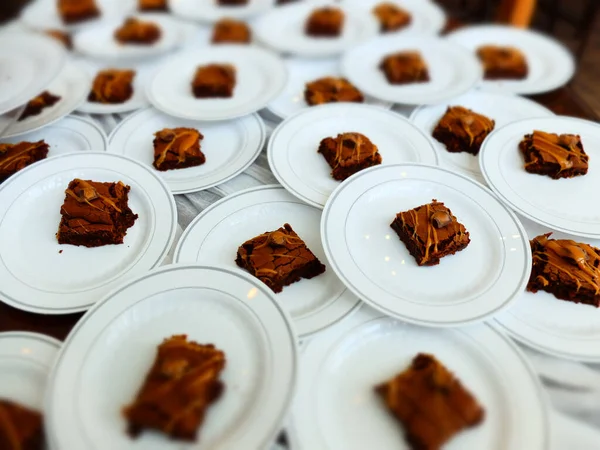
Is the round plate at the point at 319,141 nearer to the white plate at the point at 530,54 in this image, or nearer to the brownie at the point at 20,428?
the white plate at the point at 530,54

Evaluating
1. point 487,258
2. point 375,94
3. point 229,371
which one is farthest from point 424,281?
point 375,94

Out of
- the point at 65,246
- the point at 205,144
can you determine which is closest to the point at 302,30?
the point at 205,144

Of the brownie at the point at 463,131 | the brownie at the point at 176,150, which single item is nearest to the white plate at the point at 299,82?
the brownie at the point at 463,131

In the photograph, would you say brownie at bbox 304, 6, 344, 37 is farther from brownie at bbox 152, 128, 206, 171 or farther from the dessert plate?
the dessert plate

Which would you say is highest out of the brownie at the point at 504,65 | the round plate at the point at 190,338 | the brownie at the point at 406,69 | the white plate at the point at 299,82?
the brownie at the point at 504,65

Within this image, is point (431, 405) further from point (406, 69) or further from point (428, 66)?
point (428, 66)

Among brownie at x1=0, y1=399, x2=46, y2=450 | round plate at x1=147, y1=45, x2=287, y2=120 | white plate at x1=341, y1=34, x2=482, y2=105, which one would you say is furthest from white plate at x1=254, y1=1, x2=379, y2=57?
brownie at x1=0, y1=399, x2=46, y2=450

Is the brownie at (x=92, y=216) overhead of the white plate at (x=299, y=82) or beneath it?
beneath

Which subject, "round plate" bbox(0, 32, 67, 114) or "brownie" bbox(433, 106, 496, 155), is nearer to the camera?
"round plate" bbox(0, 32, 67, 114)
